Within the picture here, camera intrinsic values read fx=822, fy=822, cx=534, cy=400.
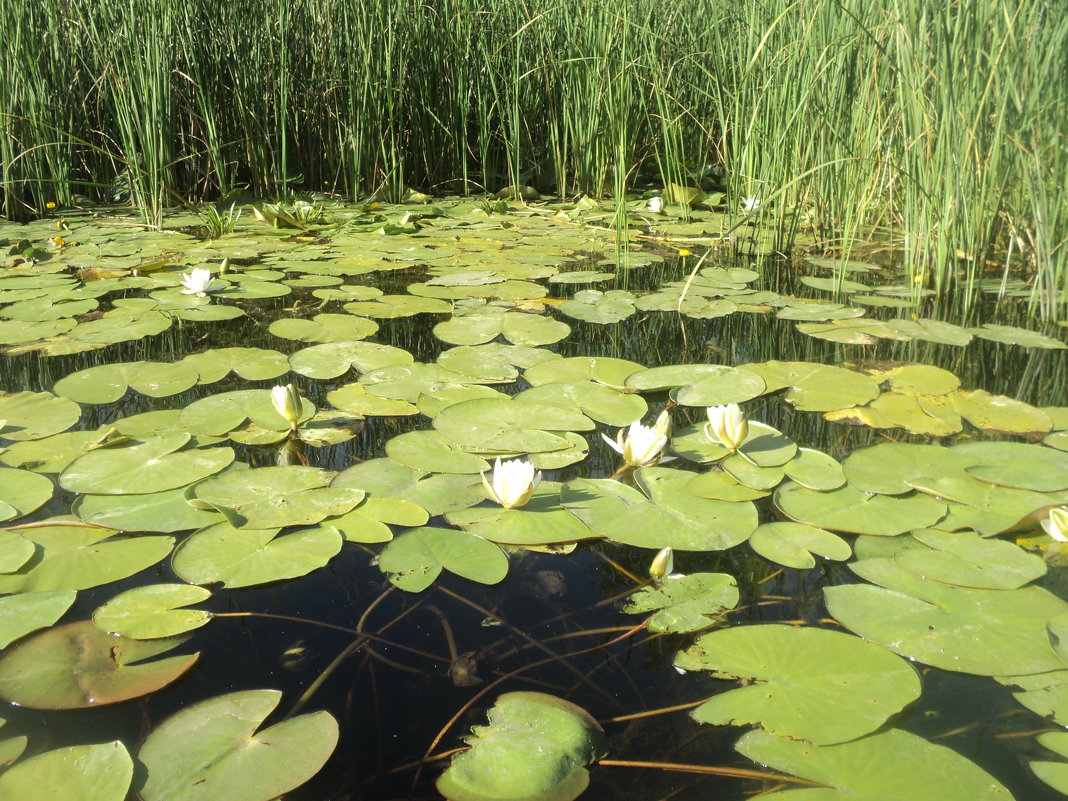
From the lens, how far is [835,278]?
9.84ft

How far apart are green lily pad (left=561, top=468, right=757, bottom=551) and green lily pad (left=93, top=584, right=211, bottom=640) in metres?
0.64

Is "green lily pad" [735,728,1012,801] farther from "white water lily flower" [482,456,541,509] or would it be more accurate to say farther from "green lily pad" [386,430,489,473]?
"green lily pad" [386,430,489,473]

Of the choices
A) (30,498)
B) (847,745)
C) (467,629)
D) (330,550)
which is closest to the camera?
(847,745)

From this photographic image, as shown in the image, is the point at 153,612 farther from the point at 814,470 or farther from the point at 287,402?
the point at 814,470

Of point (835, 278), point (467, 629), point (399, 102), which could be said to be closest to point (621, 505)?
point (467, 629)

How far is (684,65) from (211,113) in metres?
2.64

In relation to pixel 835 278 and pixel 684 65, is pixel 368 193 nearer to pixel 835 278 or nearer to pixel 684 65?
pixel 684 65

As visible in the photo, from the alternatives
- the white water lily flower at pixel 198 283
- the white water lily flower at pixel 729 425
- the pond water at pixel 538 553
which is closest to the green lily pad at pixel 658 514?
the pond water at pixel 538 553

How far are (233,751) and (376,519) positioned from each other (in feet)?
1.77

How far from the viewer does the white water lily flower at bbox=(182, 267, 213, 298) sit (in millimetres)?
2770

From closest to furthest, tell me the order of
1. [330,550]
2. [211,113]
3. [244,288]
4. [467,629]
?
[467,629], [330,550], [244,288], [211,113]

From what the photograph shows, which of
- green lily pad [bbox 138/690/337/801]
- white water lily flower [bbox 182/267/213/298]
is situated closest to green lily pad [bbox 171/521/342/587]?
green lily pad [bbox 138/690/337/801]

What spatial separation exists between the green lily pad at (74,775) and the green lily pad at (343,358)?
1.25m

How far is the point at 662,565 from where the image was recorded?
4.32 feet
